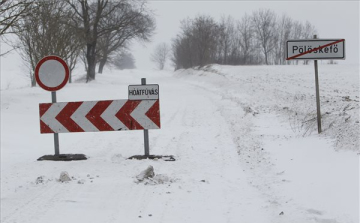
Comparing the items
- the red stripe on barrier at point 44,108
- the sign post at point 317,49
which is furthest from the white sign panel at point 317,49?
the red stripe on barrier at point 44,108

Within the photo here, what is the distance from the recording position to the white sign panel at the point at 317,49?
24.1ft

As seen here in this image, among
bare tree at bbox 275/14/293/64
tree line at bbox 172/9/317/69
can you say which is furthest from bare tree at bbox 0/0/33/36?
bare tree at bbox 275/14/293/64

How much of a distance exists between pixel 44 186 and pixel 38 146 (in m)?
3.28

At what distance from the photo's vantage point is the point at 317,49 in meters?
7.42

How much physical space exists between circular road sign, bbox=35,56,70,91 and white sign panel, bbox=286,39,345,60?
457 centimetres

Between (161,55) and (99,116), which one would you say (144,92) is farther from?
(161,55)

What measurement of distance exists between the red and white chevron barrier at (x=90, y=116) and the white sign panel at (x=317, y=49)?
343cm

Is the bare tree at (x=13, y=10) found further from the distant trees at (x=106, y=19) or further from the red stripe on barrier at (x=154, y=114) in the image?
the distant trees at (x=106, y=19)

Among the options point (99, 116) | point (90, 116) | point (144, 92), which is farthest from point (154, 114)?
point (90, 116)

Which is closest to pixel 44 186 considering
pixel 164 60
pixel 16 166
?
pixel 16 166

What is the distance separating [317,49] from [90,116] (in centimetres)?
479

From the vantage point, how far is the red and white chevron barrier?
6.87 m

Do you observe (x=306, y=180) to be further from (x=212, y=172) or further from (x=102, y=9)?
(x=102, y=9)

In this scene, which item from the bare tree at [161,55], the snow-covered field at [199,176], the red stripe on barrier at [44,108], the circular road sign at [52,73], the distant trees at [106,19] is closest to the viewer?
the snow-covered field at [199,176]
